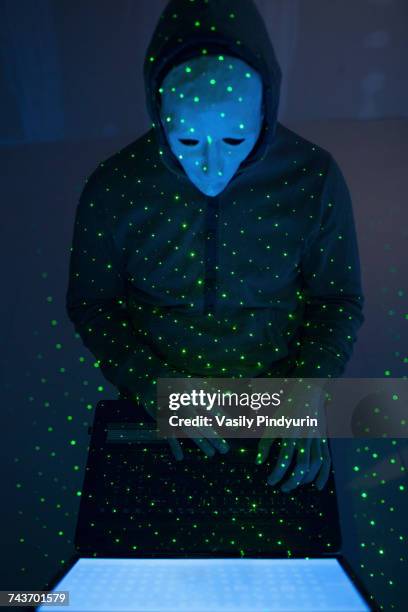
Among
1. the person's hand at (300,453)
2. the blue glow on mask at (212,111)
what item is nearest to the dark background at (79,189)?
the person's hand at (300,453)

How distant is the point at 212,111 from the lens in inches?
26.4

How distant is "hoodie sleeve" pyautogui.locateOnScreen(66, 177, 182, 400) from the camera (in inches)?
35.0

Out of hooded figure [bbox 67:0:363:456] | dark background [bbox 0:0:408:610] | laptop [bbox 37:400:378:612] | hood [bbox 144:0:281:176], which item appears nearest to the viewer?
laptop [bbox 37:400:378:612]

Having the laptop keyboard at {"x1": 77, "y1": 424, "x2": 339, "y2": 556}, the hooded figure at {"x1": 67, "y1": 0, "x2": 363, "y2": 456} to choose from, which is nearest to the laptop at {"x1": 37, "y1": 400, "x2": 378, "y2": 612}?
the laptop keyboard at {"x1": 77, "y1": 424, "x2": 339, "y2": 556}

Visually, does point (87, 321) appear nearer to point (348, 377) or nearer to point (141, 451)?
point (141, 451)

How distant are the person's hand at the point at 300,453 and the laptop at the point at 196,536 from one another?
0.01 meters

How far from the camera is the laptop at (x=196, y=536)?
0.56 m

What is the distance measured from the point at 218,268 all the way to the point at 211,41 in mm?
355

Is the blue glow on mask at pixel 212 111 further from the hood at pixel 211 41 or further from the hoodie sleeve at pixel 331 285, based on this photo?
the hoodie sleeve at pixel 331 285

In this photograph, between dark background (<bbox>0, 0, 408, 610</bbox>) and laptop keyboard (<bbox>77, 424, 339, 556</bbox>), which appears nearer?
laptop keyboard (<bbox>77, 424, 339, 556</bbox>)

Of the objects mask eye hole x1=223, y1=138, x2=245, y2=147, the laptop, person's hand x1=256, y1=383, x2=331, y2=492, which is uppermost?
mask eye hole x1=223, y1=138, x2=245, y2=147

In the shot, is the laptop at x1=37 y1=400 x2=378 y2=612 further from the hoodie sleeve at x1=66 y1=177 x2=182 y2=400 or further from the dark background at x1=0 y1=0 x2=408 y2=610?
the dark background at x1=0 y1=0 x2=408 y2=610

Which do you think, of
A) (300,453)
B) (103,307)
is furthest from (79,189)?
(300,453)

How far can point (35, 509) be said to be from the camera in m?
1.15
